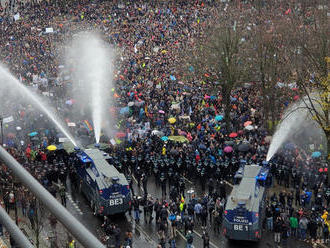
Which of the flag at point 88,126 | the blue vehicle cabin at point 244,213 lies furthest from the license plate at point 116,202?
the flag at point 88,126

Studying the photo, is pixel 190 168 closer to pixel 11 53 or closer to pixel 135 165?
pixel 135 165

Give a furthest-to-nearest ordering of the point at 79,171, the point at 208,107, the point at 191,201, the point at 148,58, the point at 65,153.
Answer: the point at 148,58, the point at 208,107, the point at 65,153, the point at 79,171, the point at 191,201

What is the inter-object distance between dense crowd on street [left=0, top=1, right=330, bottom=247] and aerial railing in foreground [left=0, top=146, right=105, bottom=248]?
1507mm

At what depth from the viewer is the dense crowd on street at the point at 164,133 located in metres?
25.3

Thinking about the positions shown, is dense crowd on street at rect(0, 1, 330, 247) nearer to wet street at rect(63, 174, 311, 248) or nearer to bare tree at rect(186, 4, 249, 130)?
wet street at rect(63, 174, 311, 248)

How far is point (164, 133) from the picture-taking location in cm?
3625

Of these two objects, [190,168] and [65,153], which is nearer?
[190,168]

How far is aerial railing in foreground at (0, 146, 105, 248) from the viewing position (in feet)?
7.83

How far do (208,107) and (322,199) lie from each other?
16177mm

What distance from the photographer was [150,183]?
3122cm

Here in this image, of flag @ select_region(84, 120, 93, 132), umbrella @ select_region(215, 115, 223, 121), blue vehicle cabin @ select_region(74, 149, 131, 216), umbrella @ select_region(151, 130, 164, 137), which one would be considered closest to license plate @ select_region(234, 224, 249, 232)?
blue vehicle cabin @ select_region(74, 149, 131, 216)

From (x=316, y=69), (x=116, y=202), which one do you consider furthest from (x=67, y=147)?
(x=316, y=69)

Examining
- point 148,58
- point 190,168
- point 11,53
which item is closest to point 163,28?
point 148,58

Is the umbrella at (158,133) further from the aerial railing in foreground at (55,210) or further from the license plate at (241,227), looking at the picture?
the aerial railing in foreground at (55,210)
